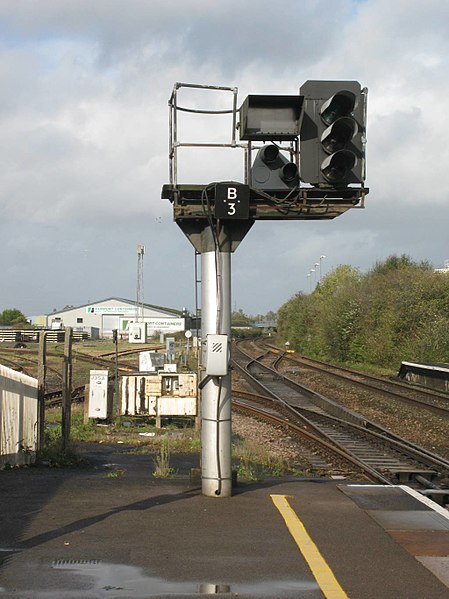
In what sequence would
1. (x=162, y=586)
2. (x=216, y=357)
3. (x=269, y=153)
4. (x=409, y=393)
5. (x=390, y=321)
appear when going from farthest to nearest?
(x=390, y=321) < (x=409, y=393) < (x=269, y=153) < (x=216, y=357) < (x=162, y=586)

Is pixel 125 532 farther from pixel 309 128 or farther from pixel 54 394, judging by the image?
pixel 54 394

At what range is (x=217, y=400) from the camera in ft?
27.5

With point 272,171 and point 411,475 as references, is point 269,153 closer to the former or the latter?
point 272,171

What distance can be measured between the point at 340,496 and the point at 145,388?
32.6 feet

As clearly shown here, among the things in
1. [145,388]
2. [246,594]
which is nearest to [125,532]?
[246,594]

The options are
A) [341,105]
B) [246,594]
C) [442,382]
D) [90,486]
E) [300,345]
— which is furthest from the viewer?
[300,345]

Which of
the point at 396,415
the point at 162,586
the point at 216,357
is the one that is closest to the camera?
the point at 162,586

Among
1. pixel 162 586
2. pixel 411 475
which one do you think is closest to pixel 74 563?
pixel 162 586

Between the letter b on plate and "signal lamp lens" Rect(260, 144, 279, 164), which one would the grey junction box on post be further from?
"signal lamp lens" Rect(260, 144, 279, 164)

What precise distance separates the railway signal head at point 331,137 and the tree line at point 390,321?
30.9 meters

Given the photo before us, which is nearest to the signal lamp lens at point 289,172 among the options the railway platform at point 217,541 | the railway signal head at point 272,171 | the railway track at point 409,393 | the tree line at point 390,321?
the railway signal head at point 272,171

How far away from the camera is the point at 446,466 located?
489 inches

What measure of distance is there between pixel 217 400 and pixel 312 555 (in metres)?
2.58

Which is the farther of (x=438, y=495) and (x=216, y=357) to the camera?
(x=438, y=495)
